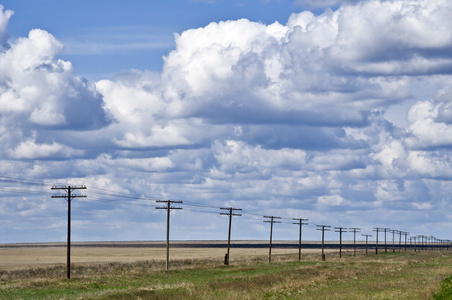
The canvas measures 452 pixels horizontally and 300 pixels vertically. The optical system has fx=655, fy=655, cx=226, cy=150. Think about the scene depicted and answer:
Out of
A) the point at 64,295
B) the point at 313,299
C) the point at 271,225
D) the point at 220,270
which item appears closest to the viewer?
the point at 313,299

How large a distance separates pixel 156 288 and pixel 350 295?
15.6 meters

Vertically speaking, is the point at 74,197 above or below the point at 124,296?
above

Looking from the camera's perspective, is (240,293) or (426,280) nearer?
(240,293)

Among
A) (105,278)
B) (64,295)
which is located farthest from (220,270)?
(64,295)

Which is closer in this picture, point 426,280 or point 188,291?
point 188,291

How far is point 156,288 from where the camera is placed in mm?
50750

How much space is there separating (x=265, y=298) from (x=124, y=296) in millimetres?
9519

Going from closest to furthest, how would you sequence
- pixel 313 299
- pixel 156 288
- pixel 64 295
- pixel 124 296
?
pixel 313 299
pixel 124 296
pixel 64 295
pixel 156 288

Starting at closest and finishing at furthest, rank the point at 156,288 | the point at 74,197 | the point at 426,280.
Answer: the point at 156,288, the point at 426,280, the point at 74,197

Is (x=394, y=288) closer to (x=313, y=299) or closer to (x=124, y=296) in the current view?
(x=313, y=299)

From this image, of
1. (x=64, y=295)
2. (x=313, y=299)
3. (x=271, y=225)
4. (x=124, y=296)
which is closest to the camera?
→ (x=313, y=299)

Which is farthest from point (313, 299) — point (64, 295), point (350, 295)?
point (64, 295)

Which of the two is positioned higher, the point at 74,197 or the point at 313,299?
the point at 74,197

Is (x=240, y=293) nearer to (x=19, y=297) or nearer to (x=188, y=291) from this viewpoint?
(x=188, y=291)
